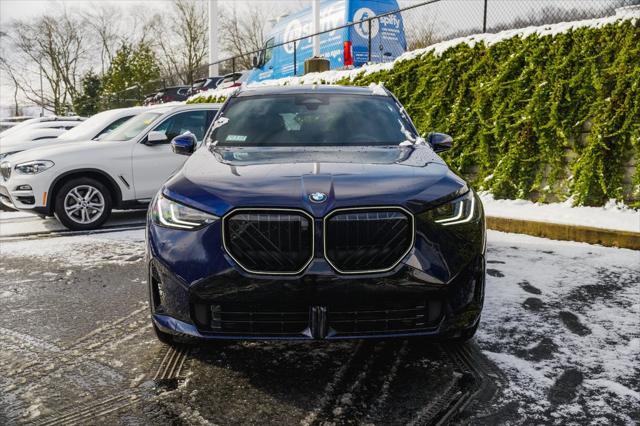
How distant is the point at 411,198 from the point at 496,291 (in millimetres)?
2078

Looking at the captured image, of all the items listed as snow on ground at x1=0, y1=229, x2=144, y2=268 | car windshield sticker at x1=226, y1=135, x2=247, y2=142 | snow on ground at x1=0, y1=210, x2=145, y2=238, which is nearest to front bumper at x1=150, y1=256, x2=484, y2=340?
car windshield sticker at x1=226, y1=135, x2=247, y2=142

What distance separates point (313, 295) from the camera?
2742 millimetres

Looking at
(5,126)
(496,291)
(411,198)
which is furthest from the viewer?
(5,126)

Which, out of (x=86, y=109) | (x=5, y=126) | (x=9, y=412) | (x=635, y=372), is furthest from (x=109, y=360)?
(x=86, y=109)

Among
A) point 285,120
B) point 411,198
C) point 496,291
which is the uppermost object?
point 285,120

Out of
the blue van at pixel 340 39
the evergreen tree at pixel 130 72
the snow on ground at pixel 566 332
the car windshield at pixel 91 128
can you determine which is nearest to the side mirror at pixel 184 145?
the snow on ground at pixel 566 332

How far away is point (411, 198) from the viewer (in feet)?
9.57

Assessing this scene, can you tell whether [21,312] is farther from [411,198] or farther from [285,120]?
[411,198]

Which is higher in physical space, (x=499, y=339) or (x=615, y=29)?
(x=615, y=29)

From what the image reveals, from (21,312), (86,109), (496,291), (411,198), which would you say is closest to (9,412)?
(21,312)

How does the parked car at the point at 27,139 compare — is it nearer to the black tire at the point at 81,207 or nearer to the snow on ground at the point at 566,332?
the black tire at the point at 81,207

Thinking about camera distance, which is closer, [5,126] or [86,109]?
[5,126]

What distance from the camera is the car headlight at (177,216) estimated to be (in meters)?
2.89

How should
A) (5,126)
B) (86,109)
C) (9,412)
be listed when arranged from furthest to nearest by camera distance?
(86,109), (5,126), (9,412)
